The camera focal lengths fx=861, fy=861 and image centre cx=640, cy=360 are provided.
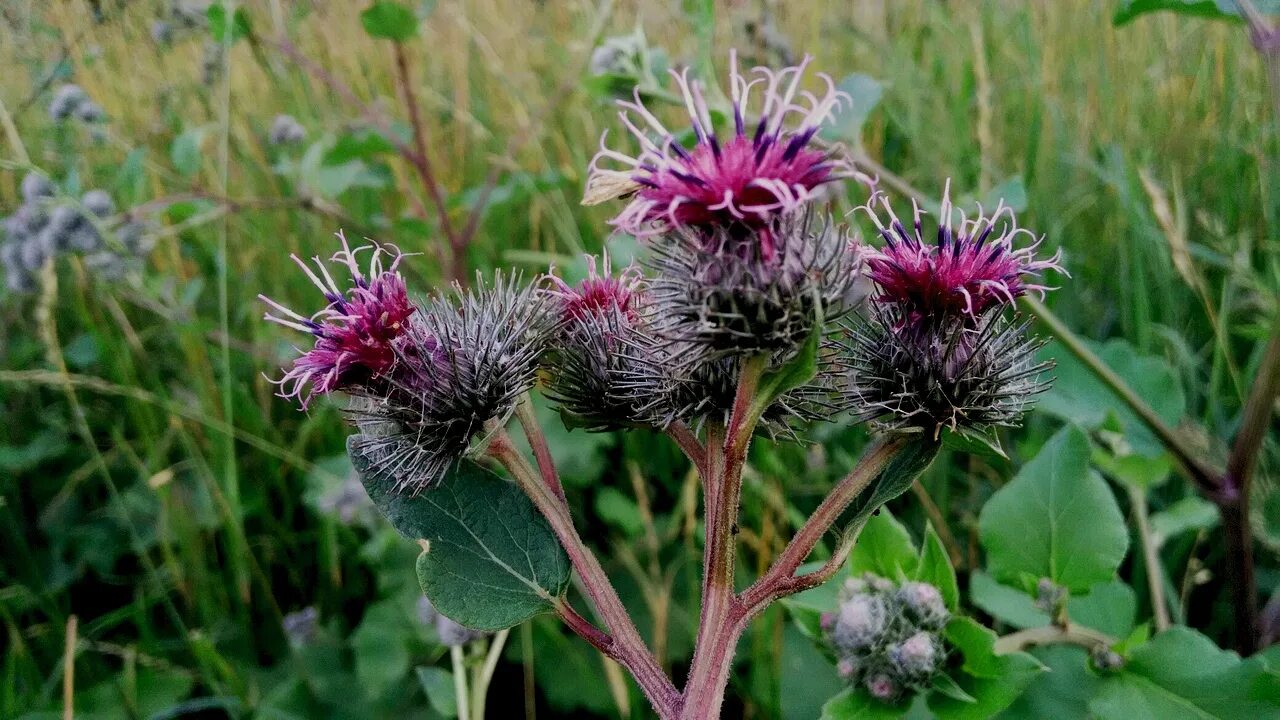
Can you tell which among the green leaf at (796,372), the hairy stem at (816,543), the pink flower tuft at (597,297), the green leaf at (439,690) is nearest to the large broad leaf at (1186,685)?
the hairy stem at (816,543)

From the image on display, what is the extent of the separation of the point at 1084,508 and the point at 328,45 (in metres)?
4.36

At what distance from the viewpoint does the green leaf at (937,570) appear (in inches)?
59.4

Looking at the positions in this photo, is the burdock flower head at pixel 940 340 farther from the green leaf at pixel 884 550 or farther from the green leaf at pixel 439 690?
the green leaf at pixel 439 690

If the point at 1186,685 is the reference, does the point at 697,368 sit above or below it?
above

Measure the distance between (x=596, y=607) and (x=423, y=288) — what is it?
2.31 metres

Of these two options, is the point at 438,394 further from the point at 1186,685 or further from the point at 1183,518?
the point at 1183,518

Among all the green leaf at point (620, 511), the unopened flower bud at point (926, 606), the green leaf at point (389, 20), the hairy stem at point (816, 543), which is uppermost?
the green leaf at point (389, 20)

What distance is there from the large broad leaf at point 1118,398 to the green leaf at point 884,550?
0.73 metres

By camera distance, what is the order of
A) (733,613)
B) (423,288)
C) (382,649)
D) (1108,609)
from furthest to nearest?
(423,288) → (382,649) → (1108,609) → (733,613)

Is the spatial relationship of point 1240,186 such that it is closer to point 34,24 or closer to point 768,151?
point 768,151

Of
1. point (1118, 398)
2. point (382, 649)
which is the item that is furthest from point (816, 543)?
point (382, 649)

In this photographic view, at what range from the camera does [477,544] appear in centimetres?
126

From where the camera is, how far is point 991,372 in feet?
3.96

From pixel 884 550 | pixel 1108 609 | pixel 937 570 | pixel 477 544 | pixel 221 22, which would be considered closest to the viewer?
pixel 477 544
